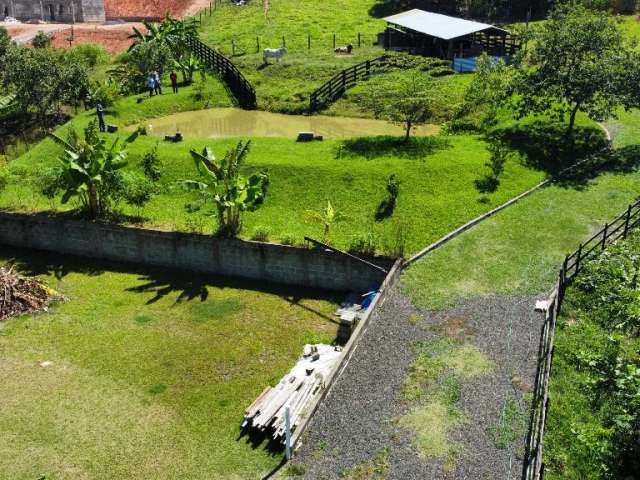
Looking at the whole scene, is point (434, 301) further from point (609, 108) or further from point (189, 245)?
point (609, 108)

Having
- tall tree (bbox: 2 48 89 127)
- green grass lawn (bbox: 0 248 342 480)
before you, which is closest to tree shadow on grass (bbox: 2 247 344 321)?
green grass lawn (bbox: 0 248 342 480)

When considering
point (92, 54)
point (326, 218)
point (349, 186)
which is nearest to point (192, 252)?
point (326, 218)

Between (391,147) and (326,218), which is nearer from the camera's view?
(326,218)

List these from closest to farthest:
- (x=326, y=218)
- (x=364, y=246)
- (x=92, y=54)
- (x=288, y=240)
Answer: (x=364, y=246), (x=288, y=240), (x=326, y=218), (x=92, y=54)

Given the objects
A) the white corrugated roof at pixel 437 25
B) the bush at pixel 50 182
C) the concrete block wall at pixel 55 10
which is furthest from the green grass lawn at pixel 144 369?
the concrete block wall at pixel 55 10

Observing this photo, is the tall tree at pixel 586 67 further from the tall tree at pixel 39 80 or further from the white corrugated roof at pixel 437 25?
the tall tree at pixel 39 80

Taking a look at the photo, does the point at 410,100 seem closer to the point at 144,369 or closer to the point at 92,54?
the point at 144,369

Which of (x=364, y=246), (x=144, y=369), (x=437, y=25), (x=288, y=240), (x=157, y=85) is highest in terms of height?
(x=437, y=25)

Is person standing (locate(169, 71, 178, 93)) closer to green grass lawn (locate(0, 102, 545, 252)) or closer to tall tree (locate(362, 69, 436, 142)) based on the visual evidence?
green grass lawn (locate(0, 102, 545, 252))

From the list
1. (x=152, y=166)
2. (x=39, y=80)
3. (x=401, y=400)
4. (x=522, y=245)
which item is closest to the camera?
(x=401, y=400)
